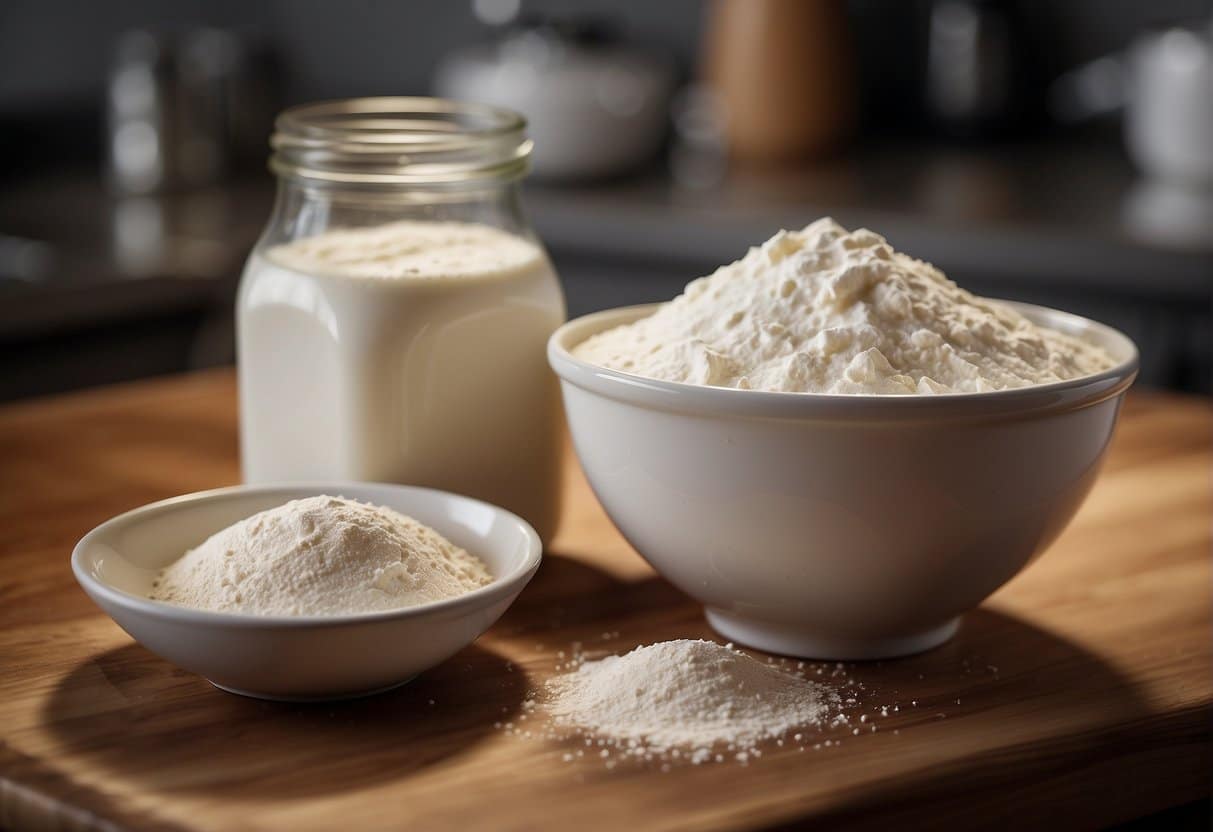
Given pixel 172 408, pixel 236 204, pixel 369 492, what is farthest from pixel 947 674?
pixel 236 204

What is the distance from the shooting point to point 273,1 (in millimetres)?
3182

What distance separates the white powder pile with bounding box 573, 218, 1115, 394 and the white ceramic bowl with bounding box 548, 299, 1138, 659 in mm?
26

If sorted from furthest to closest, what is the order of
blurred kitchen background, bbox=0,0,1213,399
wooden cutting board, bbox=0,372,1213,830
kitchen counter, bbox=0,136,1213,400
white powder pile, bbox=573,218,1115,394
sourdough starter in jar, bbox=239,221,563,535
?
blurred kitchen background, bbox=0,0,1213,399 → kitchen counter, bbox=0,136,1213,400 → sourdough starter in jar, bbox=239,221,563,535 → white powder pile, bbox=573,218,1115,394 → wooden cutting board, bbox=0,372,1213,830

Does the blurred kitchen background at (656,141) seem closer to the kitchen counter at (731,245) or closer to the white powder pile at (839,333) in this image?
the kitchen counter at (731,245)

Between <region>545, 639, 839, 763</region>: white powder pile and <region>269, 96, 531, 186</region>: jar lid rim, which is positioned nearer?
<region>545, 639, 839, 763</region>: white powder pile

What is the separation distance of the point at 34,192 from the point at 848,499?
228 cm

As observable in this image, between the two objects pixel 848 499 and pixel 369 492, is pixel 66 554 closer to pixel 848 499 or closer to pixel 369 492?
pixel 369 492

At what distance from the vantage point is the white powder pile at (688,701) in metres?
0.67

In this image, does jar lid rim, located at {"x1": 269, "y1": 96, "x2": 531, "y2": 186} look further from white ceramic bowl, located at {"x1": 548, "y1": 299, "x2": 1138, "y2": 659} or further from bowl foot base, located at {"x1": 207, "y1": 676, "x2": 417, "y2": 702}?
bowl foot base, located at {"x1": 207, "y1": 676, "x2": 417, "y2": 702}

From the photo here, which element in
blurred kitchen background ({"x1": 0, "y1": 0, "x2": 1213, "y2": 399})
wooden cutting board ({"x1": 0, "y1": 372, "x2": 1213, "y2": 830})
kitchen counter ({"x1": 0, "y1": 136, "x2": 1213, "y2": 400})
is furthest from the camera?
blurred kitchen background ({"x1": 0, "y1": 0, "x2": 1213, "y2": 399})

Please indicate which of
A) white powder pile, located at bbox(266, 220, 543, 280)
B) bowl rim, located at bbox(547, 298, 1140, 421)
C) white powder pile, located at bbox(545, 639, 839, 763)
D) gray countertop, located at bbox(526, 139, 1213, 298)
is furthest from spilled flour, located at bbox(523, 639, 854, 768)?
gray countertop, located at bbox(526, 139, 1213, 298)

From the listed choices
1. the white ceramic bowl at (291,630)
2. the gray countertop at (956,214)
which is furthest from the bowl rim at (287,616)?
the gray countertop at (956,214)

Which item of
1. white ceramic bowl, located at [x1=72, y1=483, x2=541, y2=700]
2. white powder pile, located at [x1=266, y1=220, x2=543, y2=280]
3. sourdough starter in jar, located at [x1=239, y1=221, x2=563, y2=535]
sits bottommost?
white ceramic bowl, located at [x1=72, y1=483, x2=541, y2=700]

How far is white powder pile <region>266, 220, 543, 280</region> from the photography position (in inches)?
34.5
